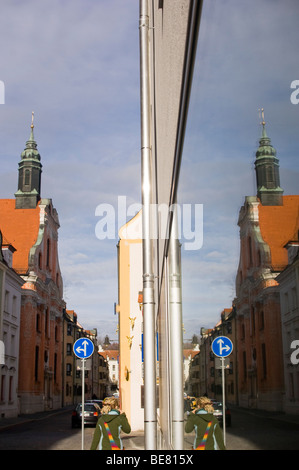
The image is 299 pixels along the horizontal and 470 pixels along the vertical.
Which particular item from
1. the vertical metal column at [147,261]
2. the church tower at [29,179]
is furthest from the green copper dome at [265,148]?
the church tower at [29,179]

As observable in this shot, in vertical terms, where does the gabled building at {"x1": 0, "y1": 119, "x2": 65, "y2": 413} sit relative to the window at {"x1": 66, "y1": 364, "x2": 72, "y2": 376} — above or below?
above

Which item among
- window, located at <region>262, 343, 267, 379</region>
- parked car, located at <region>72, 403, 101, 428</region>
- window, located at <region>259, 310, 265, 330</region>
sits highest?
window, located at <region>259, 310, 265, 330</region>

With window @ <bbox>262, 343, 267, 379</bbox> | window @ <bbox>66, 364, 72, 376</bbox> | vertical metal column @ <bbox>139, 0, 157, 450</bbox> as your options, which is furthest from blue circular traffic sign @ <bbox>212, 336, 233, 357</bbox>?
window @ <bbox>66, 364, 72, 376</bbox>

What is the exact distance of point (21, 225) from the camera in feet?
163

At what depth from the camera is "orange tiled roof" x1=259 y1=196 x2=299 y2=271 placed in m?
1.34

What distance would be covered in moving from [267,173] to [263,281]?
0.45 metres

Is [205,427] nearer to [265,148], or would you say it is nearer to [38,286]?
[265,148]

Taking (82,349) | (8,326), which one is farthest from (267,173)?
(8,326)

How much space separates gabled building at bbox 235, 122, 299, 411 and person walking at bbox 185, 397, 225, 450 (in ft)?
2.51

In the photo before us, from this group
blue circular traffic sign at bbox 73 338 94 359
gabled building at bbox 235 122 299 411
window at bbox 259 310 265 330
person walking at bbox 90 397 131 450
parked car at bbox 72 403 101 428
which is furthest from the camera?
parked car at bbox 72 403 101 428

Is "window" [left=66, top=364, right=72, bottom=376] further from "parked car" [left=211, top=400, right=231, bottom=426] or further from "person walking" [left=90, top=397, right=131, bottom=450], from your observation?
"parked car" [left=211, top=400, right=231, bottom=426]

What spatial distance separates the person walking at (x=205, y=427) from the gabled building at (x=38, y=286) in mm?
33437

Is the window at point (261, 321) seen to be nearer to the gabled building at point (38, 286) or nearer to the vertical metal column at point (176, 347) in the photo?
the vertical metal column at point (176, 347)
